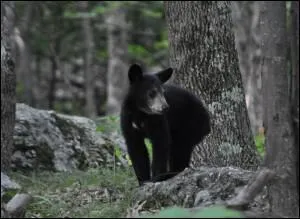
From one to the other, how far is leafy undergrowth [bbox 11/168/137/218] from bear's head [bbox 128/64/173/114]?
0.99 metres

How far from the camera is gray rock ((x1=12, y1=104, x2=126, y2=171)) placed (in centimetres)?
1063

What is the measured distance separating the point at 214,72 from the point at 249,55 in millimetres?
12278

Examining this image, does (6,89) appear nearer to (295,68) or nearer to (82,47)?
(295,68)

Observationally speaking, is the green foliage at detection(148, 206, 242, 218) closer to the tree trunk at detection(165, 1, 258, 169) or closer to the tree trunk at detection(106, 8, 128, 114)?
the tree trunk at detection(165, 1, 258, 169)

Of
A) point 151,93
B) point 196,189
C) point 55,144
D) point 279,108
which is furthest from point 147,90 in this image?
point 55,144

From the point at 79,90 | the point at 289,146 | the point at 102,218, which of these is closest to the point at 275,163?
the point at 289,146

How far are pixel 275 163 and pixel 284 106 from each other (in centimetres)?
49

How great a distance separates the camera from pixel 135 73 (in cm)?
772

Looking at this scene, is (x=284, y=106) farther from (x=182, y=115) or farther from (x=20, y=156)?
(x=20, y=156)

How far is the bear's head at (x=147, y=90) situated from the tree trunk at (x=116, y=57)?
14.5 metres

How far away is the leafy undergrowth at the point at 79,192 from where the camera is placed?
21.4ft

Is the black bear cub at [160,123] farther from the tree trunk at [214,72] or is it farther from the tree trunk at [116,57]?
the tree trunk at [116,57]

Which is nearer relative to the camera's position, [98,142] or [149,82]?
[149,82]

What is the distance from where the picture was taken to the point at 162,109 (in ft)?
24.3
